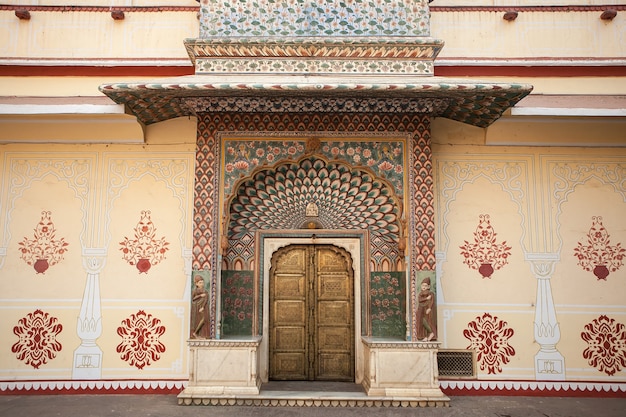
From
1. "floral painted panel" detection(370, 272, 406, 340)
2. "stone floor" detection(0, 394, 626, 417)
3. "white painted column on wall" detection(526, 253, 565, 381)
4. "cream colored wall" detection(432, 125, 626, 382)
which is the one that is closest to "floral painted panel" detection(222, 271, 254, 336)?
"stone floor" detection(0, 394, 626, 417)

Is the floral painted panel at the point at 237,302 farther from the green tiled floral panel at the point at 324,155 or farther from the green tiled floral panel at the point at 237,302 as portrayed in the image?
the green tiled floral panel at the point at 324,155

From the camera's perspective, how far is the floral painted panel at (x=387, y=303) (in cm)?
626

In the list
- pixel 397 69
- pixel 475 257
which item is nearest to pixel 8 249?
pixel 397 69

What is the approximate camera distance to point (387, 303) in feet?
20.7

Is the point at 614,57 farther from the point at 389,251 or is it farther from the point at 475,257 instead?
the point at 389,251

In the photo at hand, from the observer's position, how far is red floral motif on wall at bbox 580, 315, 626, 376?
6.21m

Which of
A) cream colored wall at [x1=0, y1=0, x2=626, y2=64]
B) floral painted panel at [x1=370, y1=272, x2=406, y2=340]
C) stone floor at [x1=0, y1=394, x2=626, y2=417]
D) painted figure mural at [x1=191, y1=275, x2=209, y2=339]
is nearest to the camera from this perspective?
stone floor at [x1=0, y1=394, x2=626, y2=417]

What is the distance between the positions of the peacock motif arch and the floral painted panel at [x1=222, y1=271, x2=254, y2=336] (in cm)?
14

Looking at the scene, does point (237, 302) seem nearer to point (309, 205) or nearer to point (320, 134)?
point (309, 205)

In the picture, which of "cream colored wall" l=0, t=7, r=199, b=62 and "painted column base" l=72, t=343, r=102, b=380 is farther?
"cream colored wall" l=0, t=7, r=199, b=62

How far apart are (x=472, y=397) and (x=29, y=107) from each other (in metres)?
6.16

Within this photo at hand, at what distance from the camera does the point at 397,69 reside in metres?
6.10

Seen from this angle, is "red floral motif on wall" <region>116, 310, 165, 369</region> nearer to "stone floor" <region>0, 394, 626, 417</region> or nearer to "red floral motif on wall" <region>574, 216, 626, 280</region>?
"stone floor" <region>0, 394, 626, 417</region>

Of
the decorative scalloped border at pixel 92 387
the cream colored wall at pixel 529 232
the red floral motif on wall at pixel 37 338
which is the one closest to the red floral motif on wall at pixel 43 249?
the red floral motif on wall at pixel 37 338
